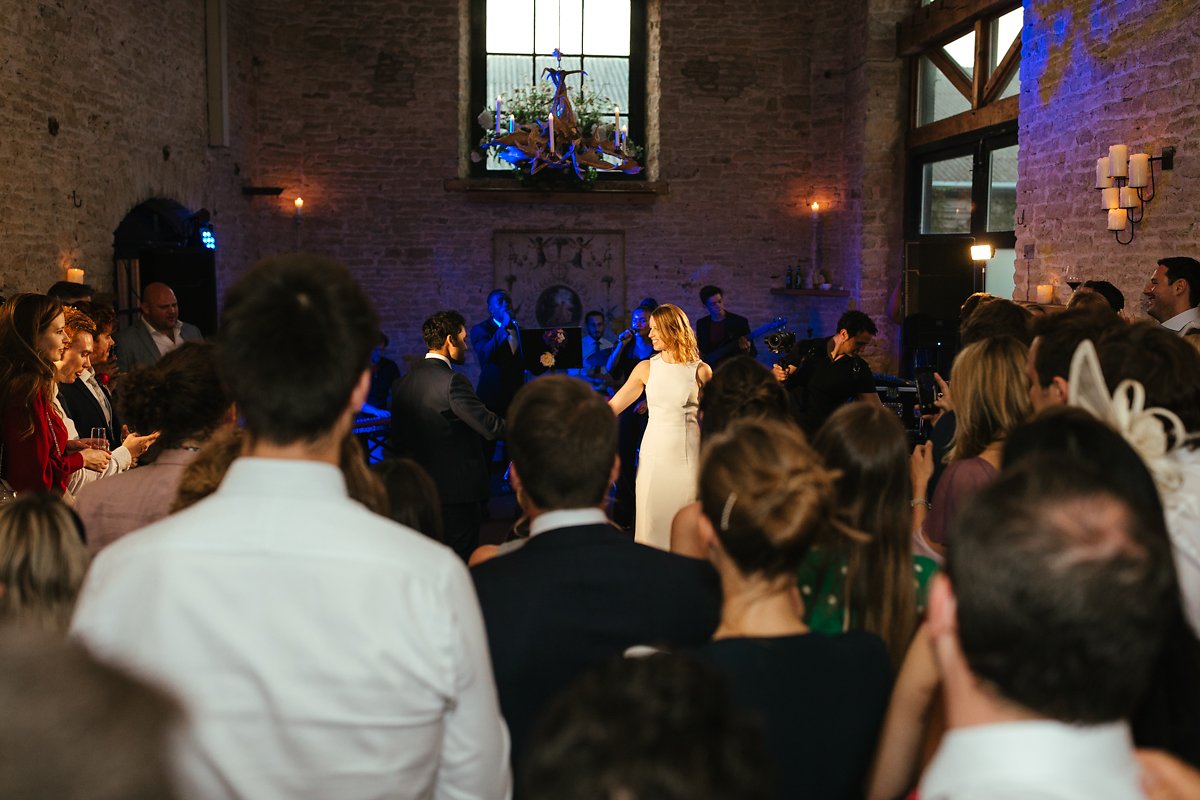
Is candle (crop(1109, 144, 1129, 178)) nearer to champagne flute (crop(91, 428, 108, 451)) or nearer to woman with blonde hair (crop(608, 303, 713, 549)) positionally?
woman with blonde hair (crop(608, 303, 713, 549))

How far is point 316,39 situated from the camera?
11.1 m

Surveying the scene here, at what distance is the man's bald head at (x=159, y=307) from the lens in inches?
249

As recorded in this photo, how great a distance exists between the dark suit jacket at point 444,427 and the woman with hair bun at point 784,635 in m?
3.35

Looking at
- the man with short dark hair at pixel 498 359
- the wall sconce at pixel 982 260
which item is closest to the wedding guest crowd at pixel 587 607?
the man with short dark hair at pixel 498 359

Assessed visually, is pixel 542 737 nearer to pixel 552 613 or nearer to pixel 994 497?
pixel 994 497

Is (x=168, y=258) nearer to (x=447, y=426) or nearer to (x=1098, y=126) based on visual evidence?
(x=447, y=426)

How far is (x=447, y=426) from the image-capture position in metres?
5.11

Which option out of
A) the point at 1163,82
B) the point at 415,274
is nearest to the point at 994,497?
the point at 1163,82

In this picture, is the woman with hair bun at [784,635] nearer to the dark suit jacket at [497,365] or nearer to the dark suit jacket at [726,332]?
the dark suit jacket at [497,365]

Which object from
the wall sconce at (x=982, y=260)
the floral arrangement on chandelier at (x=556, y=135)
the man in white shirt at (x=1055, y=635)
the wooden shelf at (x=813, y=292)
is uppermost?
the floral arrangement on chandelier at (x=556, y=135)

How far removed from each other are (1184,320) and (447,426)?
3.58 meters

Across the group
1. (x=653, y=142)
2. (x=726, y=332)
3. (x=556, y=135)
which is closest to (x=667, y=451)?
(x=726, y=332)

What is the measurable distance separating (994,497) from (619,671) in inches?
18.3

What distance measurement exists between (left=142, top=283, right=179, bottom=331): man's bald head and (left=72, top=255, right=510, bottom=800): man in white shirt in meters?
5.32
